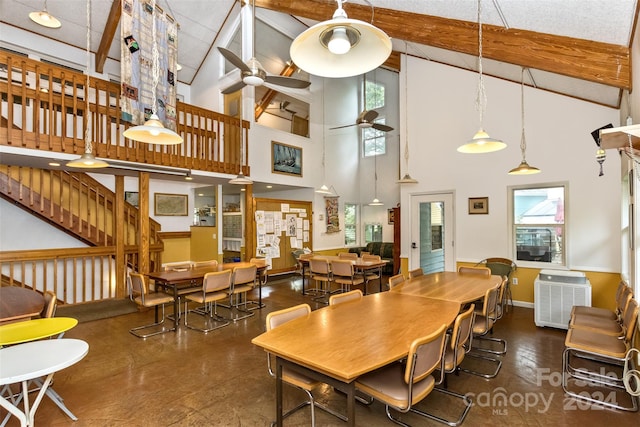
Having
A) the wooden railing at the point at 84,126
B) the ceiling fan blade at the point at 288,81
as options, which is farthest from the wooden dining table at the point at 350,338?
the wooden railing at the point at 84,126

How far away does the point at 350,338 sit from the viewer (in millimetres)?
2055

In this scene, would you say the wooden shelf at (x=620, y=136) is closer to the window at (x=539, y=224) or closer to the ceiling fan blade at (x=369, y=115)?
the window at (x=539, y=224)

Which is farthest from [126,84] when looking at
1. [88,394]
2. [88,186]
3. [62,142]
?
[88,394]

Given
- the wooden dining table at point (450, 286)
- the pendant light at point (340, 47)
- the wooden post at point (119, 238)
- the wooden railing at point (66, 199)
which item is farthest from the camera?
the wooden post at point (119, 238)

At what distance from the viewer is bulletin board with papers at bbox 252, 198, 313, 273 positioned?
7855 mm

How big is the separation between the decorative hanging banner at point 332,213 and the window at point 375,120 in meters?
2.08

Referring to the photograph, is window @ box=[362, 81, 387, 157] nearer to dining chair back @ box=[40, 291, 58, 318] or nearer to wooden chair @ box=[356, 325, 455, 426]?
wooden chair @ box=[356, 325, 455, 426]

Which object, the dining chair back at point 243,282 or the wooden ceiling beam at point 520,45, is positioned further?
the dining chair back at point 243,282

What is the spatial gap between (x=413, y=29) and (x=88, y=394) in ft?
18.3

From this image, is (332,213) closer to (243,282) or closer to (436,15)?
(243,282)

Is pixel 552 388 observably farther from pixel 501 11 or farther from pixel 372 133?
pixel 372 133

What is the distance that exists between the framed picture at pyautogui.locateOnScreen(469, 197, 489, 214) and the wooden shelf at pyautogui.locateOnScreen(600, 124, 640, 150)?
12.0 ft

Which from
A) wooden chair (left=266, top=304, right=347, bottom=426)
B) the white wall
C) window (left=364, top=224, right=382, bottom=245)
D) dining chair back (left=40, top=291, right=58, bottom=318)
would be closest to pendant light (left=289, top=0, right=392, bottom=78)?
wooden chair (left=266, top=304, right=347, bottom=426)

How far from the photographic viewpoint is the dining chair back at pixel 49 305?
2.86m
